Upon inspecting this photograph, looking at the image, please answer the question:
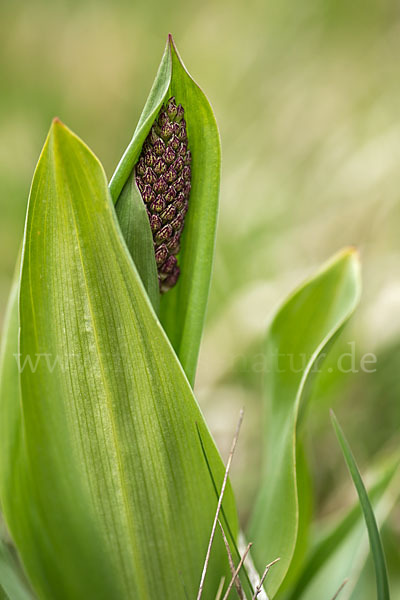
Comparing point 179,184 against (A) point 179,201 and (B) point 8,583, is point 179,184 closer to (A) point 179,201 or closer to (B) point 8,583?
(A) point 179,201

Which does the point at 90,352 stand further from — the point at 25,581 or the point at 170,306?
the point at 25,581

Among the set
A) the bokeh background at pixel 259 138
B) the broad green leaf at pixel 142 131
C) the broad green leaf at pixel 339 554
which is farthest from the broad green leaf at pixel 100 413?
the bokeh background at pixel 259 138

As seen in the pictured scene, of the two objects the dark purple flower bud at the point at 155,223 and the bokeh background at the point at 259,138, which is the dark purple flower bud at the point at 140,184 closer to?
the dark purple flower bud at the point at 155,223

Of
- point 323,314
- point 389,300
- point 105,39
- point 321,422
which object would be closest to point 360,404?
point 321,422

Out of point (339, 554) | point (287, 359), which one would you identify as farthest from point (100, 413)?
point (339, 554)

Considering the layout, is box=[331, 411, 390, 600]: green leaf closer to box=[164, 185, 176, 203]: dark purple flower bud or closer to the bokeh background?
box=[164, 185, 176, 203]: dark purple flower bud

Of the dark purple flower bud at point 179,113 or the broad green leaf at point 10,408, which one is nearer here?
the dark purple flower bud at point 179,113
